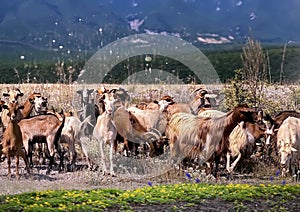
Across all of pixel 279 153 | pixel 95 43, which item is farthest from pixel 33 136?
pixel 95 43

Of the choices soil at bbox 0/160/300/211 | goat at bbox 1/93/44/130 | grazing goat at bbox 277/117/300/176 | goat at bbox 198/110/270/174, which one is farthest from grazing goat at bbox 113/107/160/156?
grazing goat at bbox 277/117/300/176

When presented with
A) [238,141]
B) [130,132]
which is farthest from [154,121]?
[238,141]

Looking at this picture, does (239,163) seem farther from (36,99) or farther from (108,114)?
(36,99)

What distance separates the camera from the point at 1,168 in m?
19.4

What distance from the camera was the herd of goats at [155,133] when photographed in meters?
17.4

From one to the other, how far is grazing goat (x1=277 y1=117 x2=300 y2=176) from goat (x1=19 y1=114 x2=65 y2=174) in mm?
5156

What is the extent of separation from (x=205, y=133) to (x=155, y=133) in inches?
113

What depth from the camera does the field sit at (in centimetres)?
1215

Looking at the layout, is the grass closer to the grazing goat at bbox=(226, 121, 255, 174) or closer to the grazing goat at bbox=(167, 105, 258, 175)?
the grazing goat at bbox=(167, 105, 258, 175)

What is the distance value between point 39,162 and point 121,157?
2430 mm

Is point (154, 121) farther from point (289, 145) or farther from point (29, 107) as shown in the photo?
point (289, 145)

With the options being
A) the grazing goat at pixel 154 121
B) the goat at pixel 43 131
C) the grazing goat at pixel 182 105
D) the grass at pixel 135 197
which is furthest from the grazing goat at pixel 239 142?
the grass at pixel 135 197

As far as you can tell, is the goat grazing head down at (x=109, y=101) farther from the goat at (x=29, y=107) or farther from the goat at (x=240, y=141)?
the goat at (x=29, y=107)

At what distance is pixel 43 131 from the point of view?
18.5m
